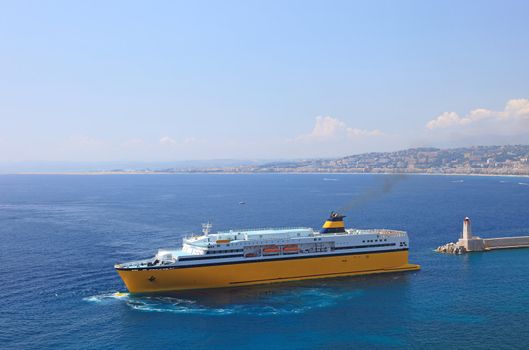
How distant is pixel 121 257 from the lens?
56.7m

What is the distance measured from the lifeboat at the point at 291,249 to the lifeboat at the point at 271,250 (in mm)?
686

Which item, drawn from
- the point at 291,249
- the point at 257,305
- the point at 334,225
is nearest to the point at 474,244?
the point at 334,225

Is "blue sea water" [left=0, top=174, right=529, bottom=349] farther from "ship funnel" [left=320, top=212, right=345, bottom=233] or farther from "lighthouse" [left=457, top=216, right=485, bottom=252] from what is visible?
"ship funnel" [left=320, top=212, right=345, bottom=233]

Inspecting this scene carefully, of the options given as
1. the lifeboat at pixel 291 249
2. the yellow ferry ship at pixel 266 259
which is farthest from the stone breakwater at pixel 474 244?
the lifeboat at pixel 291 249

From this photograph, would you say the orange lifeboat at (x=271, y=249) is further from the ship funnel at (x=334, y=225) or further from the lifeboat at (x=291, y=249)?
the ship funnel at (x=334, y=225)

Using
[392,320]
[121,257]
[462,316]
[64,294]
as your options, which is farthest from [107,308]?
[462,316]

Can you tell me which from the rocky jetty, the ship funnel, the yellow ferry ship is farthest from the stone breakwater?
the ship funnel

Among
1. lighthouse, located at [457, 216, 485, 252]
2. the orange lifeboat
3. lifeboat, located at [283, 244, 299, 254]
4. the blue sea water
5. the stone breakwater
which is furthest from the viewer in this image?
lighthouse, located at [457, 216, 485, 252]

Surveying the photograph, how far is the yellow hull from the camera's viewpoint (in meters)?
44.1

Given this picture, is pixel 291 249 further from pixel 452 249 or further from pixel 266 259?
pixel 452 249

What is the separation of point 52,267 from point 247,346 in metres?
27.6

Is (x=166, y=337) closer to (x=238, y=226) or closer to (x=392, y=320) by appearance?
(x=392, y=320)

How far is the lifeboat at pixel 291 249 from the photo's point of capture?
1924 inches

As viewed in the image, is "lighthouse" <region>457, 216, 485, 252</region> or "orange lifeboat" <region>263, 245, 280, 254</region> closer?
"orange lifeboat" <region>263, 245, 280, 254</region>
